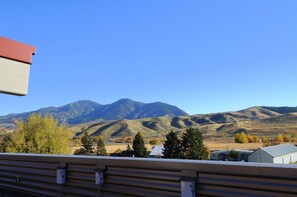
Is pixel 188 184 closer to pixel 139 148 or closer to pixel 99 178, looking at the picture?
pixel 99 178

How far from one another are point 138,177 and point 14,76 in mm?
2379

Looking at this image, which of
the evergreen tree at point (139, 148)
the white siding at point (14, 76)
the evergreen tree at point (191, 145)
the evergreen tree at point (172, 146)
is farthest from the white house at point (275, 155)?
the white siding at point (14, 76)

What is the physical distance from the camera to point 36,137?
32.4 m

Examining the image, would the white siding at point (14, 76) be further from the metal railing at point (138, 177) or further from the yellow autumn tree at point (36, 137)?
the yellow autumn tree at point (36, 137)

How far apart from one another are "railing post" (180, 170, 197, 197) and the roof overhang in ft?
8.84

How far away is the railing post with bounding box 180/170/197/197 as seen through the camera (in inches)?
154

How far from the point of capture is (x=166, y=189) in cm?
425

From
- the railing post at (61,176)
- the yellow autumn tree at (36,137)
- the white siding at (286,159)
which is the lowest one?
the white siding at (286,159)

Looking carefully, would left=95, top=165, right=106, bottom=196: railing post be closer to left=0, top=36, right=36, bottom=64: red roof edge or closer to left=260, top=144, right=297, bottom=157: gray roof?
left=0, top=36, right=36, bottom=64: red roof edge

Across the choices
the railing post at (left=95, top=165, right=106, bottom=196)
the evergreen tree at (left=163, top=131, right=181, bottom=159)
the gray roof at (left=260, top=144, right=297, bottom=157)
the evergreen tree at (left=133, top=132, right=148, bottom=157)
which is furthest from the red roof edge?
the gray roof at (left=260, top=144, right=297, bottom=157)

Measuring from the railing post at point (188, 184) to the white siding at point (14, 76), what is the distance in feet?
8.85

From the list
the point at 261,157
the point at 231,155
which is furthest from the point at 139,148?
the point at 261,157

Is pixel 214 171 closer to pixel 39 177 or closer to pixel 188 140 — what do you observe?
pixel 39 177

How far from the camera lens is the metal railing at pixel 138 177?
339cm
